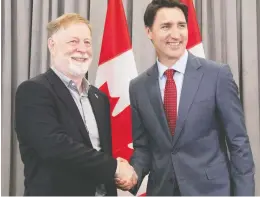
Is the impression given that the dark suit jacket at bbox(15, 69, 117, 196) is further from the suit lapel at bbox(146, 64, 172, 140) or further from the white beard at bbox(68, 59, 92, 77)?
the suit lapel at bbox(146, 64, 172, 140)

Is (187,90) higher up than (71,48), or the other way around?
(71,48)

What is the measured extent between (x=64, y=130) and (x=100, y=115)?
0.24 meters

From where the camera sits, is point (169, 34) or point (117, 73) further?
point (117, 73)

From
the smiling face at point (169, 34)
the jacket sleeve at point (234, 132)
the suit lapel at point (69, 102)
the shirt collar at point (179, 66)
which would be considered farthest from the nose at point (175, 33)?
the suit lapel at point (69, 102)

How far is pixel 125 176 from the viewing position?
177 cm

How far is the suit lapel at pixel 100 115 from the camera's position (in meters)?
1.75

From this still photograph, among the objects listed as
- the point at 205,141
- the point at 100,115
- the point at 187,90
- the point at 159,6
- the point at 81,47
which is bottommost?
the point at 205,141

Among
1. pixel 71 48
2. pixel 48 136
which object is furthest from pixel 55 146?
pixel 71 48

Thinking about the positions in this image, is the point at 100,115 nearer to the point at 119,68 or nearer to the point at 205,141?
the point at 205,141

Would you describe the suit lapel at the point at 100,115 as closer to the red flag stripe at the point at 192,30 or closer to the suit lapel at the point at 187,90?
the suit lapel at the point at 187,90

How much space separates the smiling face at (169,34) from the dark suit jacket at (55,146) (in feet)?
1.76

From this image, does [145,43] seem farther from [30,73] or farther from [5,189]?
[5,189]

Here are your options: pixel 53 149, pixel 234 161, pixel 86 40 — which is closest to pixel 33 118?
pixel 53 149

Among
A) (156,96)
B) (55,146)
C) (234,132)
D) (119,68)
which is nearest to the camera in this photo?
(55,146)
